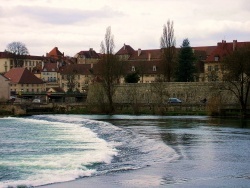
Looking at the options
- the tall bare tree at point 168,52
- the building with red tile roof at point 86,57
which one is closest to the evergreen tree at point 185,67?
the tall bare tree at point 168,52

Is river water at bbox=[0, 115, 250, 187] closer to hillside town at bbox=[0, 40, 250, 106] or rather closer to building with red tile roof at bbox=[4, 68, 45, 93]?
hillside town at bbox=[0, 40, 250, 106]

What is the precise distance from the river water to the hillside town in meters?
54.1

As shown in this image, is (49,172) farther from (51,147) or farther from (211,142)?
(211,142)

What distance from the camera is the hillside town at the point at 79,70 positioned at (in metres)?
94.1

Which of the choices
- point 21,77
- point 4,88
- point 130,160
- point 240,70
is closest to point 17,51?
point 21,77

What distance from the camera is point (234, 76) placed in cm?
5788

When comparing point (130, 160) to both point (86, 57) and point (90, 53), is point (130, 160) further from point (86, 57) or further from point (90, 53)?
point (90, 53)

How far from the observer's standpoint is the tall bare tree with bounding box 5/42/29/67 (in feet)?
459

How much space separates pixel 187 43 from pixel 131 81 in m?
10.5

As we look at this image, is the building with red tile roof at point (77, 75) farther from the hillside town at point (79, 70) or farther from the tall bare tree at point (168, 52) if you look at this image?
the tall bare tree at point (168, 52)

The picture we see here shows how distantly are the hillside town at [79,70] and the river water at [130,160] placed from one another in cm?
5409

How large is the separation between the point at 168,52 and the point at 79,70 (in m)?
51.9

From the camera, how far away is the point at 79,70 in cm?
12075

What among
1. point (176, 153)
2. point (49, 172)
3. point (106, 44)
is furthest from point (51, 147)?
point (106, 44)
